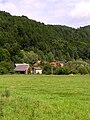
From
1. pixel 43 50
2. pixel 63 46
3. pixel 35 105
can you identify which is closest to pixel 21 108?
pixel 35 105

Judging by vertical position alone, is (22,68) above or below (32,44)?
below

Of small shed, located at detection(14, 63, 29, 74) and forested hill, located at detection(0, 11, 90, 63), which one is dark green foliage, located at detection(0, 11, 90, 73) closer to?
forested hill, located at detection(0, 11, 90, 63)

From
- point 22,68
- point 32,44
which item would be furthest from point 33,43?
point 22,68

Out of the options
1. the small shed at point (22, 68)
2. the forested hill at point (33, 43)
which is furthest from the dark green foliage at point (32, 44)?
the small shed at point (22, 68)

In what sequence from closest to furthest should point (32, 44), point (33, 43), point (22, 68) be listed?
point (22, 68) → point (33, 43) → point (32, 44)

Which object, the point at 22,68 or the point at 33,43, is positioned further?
the point at 33,43

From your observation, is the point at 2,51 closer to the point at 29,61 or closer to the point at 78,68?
the point at 29,61

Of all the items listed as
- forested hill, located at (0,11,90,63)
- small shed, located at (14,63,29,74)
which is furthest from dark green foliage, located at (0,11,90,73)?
small shed, located at (14,63,29,74)

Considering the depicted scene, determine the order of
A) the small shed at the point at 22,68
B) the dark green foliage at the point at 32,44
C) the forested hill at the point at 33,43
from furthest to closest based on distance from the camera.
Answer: the forested hill at the point at 33,43
the dark green foliage at the point at 32,44
the small shed at the point at 22,68

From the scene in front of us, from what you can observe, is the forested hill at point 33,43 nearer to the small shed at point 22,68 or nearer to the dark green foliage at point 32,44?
the dark green foliage at point 32,44

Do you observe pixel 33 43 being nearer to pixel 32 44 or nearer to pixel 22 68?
pixel 32 44

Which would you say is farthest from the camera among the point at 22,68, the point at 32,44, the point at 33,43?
the point at 32,44

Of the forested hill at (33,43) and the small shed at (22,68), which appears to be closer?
the small shed at (22,68)

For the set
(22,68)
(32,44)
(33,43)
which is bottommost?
(22,68)
